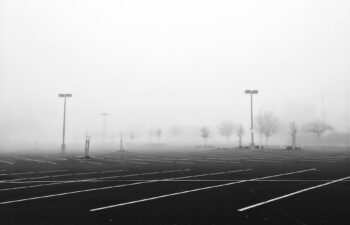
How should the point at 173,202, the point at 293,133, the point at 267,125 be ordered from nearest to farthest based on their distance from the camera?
1. the point at 173,202
2. the point at 293,133
3. the point at 267,125

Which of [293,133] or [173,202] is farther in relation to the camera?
[293,133]

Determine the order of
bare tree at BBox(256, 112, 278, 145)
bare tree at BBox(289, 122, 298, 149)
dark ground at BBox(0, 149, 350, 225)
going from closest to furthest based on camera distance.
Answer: dark ground at BBox(0, 149, 350, 225) → bare tree at BBox(289, 122, 298, 149) → bare tree at BBox(256, 112, 278, 145)

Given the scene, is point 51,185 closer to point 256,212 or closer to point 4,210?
point 4,210

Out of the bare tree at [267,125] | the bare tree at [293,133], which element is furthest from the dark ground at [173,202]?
the bare tree at [267,125]

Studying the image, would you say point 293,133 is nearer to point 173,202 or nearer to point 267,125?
point 267,125

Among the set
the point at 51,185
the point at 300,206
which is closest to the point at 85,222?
the point at 300,206

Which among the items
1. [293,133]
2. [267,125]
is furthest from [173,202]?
[267,125]

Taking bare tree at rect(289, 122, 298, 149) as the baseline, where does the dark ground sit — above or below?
below

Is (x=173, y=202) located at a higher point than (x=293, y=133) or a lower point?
lower

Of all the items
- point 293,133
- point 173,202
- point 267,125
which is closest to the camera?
point 173,202

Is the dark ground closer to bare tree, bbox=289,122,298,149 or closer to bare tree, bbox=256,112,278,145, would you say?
bare tree, bbox=289,122,298,149

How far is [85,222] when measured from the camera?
655cm

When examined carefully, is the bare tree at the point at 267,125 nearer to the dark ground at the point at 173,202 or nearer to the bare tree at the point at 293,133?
the bare tree at the point at 293,133

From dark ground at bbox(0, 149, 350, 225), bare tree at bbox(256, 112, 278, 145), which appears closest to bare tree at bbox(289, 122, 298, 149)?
bare tree at bbox(256, 112, 278, 145)
